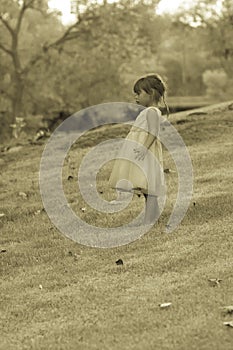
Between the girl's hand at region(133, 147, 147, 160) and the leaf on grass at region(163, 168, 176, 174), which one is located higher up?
the girl's hand at region(133, 147, 147, 160)

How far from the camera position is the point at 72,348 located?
496 cm

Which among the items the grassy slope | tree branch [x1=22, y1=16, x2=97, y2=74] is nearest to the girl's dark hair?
the grassy slope

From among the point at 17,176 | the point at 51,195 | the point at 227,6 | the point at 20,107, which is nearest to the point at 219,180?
the point at 51,195

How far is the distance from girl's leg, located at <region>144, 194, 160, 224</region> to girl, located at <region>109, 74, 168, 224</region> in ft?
0.55

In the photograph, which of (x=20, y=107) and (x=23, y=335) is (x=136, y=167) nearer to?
(x=23, y=335)

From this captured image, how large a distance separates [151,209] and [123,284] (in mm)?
2102

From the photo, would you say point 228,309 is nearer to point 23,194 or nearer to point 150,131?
point 150,131

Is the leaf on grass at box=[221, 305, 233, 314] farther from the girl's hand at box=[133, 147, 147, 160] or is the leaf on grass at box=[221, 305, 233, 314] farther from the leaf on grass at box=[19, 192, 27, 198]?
the leaf on grass at box=[19, 192, 27, 198]

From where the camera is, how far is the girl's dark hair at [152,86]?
7.90m

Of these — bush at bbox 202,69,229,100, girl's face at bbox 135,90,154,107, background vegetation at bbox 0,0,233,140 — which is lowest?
bush at bbox 202,69,229,100

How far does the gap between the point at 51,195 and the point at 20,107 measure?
78.1ft

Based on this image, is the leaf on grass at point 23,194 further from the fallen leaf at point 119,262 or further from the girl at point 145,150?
the fallen leaf at point 119,262

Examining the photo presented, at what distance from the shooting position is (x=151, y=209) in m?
8.31

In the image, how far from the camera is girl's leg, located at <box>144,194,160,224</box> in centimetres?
826
